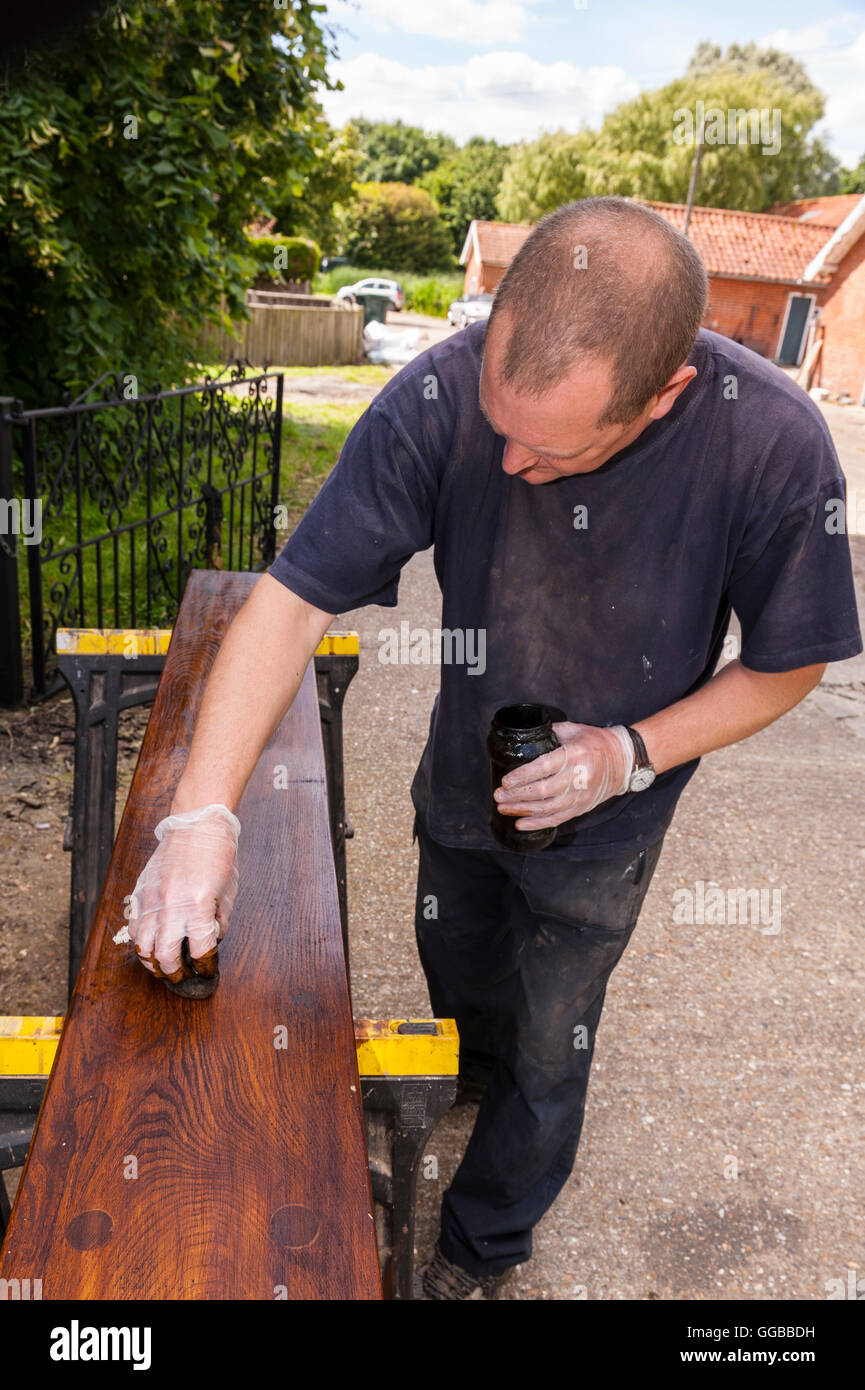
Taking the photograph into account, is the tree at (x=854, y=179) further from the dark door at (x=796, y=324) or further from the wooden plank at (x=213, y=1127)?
the wooden plank at (x=213, y=1127)

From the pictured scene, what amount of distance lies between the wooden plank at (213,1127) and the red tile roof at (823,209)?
37497mm

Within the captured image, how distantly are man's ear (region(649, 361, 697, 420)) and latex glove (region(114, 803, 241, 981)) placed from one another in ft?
3.29

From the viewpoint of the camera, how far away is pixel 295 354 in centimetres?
2027

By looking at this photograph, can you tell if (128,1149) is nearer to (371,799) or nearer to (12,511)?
(371,799)

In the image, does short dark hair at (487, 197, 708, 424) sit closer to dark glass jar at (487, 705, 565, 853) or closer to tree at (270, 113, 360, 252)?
dark glass jar at (487, 705, 565, 853)

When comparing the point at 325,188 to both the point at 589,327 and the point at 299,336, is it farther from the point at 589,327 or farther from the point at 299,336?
the point at 589,327

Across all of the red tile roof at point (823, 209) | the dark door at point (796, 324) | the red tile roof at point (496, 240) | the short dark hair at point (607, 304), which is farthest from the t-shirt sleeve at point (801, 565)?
the red tile roof at point (496, 240)

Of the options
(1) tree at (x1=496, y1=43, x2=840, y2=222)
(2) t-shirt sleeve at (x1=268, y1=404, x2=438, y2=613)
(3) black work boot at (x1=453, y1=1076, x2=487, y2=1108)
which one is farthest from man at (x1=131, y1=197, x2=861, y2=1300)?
(1) tree at (x1=496, y1=43, x2=840, y2=222)

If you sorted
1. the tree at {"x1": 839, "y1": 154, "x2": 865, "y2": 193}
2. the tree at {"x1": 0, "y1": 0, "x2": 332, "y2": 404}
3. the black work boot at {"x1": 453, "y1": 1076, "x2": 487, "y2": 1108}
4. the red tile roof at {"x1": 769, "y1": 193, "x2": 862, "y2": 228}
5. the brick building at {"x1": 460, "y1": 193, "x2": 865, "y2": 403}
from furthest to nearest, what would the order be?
the tree at {"x1": 839, "y1": 154, "x2": 865, "y2": 193} < the red tile roof at {"x1": 769, "y1": 193, "x2": 862, "y2": 228} < the brick building at {"x1": 460, "y1": 193, "x2": 865, "y2": 403} < the tree at {"x1": 0, "y1": 0, "x2": 332, "y2": 404} < the black work boot at {"x1": 453, "y1": 1076, "x2": 487, "y2": 1108}

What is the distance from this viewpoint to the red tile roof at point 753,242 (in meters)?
31.5

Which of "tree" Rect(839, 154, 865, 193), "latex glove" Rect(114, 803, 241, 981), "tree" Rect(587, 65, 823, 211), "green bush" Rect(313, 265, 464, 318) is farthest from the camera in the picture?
"tree" Rect(839, 154, 865, 193)

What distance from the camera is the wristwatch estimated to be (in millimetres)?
1992
